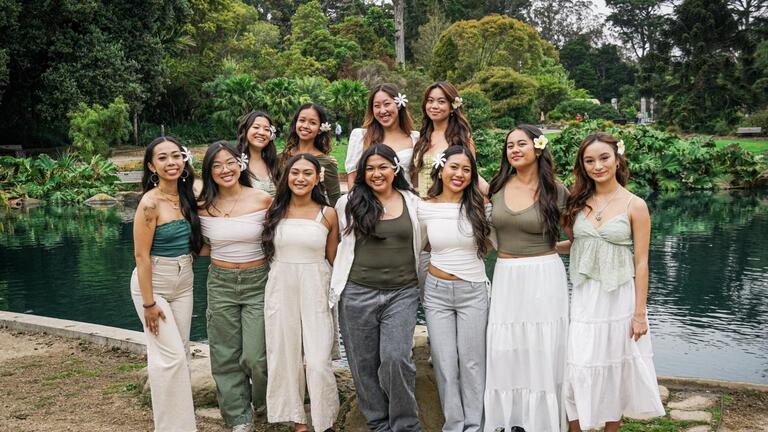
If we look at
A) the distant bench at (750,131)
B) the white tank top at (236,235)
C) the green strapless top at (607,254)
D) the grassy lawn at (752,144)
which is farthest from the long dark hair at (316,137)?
the distant bench at (750,131)

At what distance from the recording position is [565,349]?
3492 millimetres

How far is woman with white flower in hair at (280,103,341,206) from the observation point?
409 cm

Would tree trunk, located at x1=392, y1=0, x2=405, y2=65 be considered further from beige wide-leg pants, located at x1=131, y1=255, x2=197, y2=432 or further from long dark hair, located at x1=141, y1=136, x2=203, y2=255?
beige wide-leg pants, located at x1=131, y1=255, x2=197, y2=432

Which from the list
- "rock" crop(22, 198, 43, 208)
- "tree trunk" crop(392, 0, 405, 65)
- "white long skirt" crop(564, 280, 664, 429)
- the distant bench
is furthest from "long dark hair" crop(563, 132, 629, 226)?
"tree trunk" crop(392, 0, 405, 65)

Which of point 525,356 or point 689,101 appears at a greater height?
point 689,101

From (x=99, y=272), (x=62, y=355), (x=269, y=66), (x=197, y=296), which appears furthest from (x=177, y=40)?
(x=62, y=355)

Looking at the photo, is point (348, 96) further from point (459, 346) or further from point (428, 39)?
point (459, 346)

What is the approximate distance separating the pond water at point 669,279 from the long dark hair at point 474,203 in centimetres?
317

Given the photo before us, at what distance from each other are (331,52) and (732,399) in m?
32.5

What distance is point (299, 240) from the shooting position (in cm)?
358

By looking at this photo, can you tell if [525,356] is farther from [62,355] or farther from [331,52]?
[331,52]

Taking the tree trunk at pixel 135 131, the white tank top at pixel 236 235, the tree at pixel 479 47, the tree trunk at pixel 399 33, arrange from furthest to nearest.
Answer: the tree trunk at pixel 399 33
the tree at pixel 479 47
the tree trunk at pixel 135 131
the white tank top at pixel 236 235

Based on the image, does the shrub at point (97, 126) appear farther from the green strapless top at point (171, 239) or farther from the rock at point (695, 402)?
the rock at point (695, 402)

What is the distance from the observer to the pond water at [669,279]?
648 centimetres
